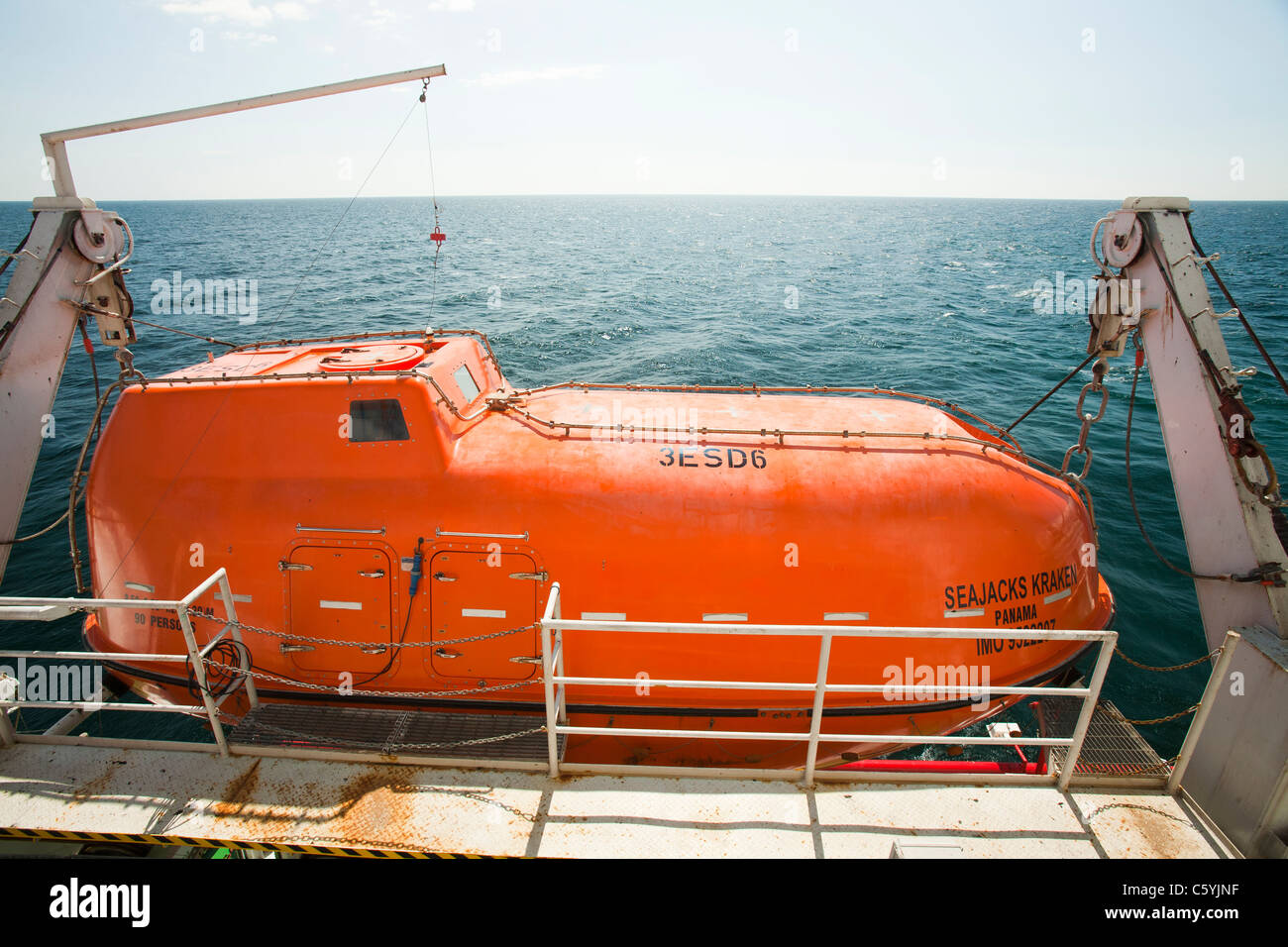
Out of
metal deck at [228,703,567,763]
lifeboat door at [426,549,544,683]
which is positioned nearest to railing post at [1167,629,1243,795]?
metal deck at [228,703,567,763]

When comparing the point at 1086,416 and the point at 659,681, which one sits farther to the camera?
the point at 1086,416

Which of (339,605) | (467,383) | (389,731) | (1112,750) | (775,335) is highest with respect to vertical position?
(775,335)

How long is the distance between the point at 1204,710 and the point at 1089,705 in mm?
1004

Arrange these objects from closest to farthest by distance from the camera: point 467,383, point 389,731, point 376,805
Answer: point 376,805, point 389,731, point 467,383

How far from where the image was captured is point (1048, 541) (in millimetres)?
6609

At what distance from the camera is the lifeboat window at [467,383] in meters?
7.00

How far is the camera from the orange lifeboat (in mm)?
6020

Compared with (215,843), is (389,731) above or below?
below

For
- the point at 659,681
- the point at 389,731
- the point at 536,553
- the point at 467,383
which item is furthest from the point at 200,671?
the point at 467,383

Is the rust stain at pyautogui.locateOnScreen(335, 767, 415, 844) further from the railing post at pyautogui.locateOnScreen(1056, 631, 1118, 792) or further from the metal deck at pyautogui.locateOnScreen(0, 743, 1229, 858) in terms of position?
the railing post at pyautogui.locateOnScreen(1056, 631, 1118, 792)

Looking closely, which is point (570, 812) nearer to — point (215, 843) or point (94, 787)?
point (215, 843)

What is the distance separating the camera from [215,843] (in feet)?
13.4

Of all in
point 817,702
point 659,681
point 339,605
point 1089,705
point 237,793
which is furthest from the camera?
point 339,605

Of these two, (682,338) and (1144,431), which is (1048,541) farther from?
(682,338)
